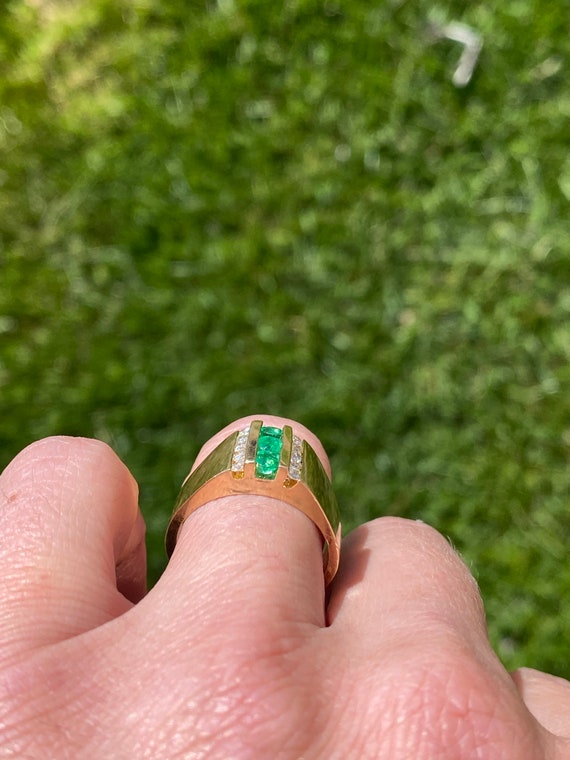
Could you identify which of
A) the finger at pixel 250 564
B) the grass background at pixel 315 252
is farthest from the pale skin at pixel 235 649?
the grass background at pixel 315 252

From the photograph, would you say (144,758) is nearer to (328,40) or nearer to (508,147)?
(508,147)

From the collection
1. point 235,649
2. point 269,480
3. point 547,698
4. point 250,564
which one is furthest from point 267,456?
point 547,698

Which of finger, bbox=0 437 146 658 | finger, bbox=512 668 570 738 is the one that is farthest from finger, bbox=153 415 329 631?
finger, bbox=512 668 570 738

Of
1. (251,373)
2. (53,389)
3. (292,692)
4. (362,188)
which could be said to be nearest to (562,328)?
(362,188)

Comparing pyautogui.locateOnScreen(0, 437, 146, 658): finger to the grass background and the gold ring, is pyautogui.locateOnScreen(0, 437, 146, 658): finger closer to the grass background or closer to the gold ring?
the gold ring

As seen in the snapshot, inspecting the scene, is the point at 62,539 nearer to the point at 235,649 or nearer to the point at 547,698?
the point at 235,649

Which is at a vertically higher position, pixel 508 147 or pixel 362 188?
pixel 508 147

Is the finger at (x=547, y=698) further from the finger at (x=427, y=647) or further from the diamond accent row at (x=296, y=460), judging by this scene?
the diamond accent row at (x=296, y=460)

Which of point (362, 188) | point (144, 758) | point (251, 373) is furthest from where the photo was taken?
point (362, 188)
